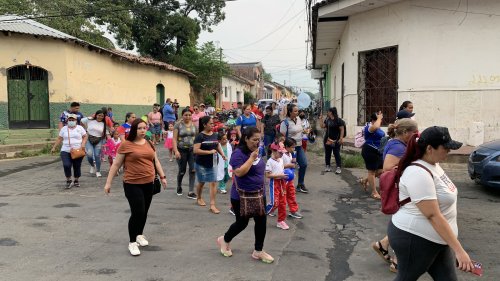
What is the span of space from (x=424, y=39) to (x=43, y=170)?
34.9 ft

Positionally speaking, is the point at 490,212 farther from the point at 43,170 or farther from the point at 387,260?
the point at 43,170

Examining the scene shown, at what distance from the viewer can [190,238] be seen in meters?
5.64

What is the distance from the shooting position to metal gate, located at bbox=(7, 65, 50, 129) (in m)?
14.9

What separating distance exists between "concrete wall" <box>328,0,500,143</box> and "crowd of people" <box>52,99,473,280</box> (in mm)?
3686

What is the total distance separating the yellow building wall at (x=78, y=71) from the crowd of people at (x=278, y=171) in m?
5.83

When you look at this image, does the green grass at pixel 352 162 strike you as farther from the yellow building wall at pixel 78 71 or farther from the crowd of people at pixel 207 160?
the yellow building wall at pixel 78 71

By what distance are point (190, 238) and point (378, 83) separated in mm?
9367

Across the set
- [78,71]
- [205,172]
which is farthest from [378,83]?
[78,71]

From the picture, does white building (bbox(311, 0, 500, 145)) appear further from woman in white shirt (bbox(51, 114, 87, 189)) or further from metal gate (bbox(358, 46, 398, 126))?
woman in white shirt (bbox(51, 114, 87, 189))

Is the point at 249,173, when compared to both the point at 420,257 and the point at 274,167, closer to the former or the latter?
the point at 274,167

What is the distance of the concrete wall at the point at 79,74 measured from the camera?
14742 millimetres

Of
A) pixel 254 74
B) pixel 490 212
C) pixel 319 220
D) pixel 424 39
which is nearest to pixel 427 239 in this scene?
pixel 319 220

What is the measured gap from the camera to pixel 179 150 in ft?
26.1

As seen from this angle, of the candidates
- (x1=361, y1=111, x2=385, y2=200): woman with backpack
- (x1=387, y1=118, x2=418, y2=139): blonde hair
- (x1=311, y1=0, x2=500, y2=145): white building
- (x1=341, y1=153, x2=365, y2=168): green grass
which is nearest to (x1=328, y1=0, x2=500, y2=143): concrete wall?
(x1=311, y1=0, x2=500, y2=145): white building
